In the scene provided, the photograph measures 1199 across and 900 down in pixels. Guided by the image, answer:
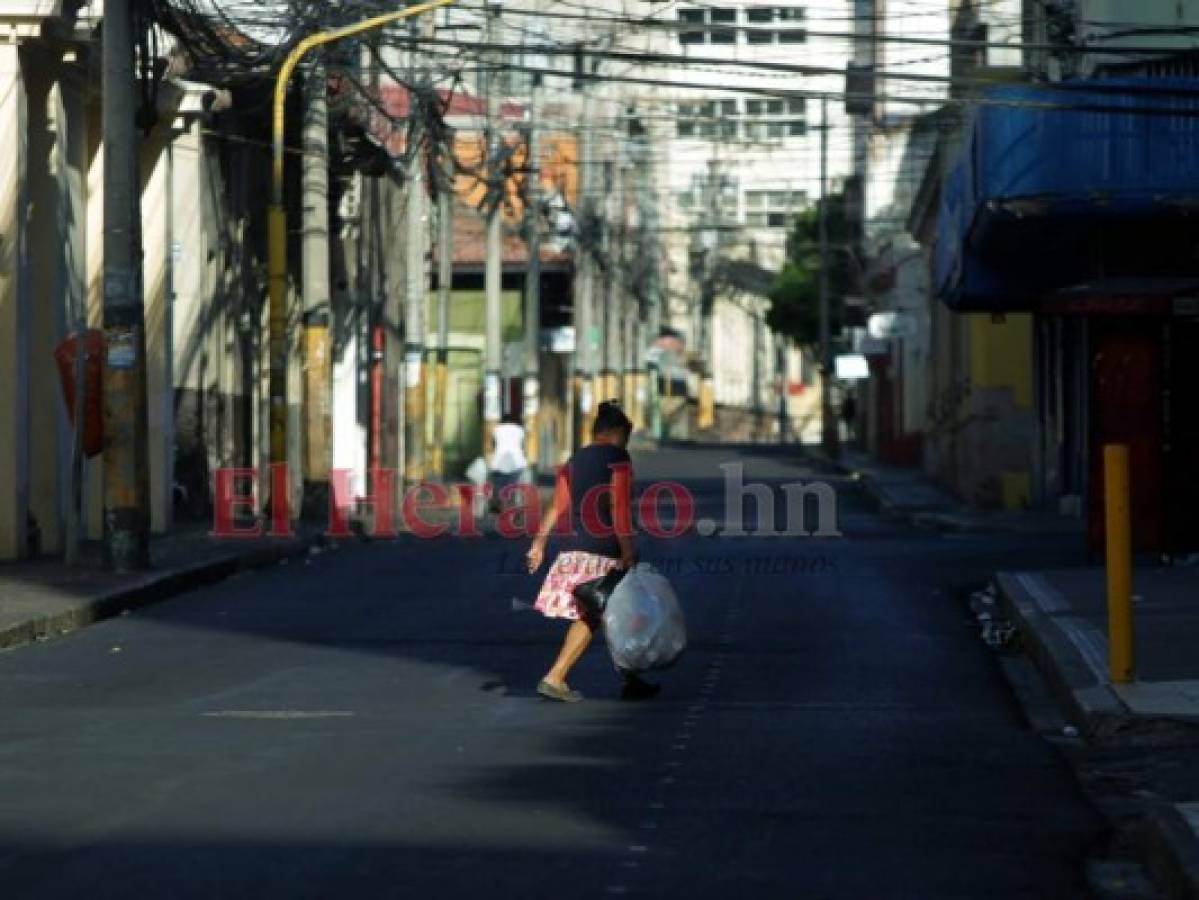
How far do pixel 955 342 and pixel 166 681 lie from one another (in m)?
38.7

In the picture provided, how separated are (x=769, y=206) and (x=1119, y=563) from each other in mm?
128409

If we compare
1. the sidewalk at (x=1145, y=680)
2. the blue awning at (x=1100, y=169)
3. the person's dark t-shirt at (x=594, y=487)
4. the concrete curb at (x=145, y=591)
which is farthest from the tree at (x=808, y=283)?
the person's dark t-shirt at (x=594, y=487)

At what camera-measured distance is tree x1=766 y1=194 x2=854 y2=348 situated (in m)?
110

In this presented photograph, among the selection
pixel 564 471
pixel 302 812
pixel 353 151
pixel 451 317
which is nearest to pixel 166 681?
pixel 564 471

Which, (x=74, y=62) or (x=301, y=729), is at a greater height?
(x=74, y=62)

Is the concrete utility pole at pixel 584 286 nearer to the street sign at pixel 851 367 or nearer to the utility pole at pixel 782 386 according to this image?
the street sign at pixel 851 367

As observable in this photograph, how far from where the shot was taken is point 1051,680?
1695 centimetres

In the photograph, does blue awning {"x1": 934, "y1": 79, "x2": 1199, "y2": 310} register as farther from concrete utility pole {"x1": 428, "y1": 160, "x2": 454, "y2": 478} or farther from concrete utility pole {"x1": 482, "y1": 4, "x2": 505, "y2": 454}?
concrete utility pole {"x1": 482, "y1": 4, "x2": 505, "y2": 454}

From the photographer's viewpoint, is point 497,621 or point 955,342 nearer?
point 497,621

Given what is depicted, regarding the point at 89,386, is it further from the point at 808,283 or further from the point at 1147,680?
the point at 808,283

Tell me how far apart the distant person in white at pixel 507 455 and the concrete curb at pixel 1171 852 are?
3377cm

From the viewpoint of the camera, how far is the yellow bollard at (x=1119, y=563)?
1489 cm

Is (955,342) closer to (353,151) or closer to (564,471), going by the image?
(353,151)

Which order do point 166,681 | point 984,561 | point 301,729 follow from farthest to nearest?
point 984,561
point 166,681
point 301,729
